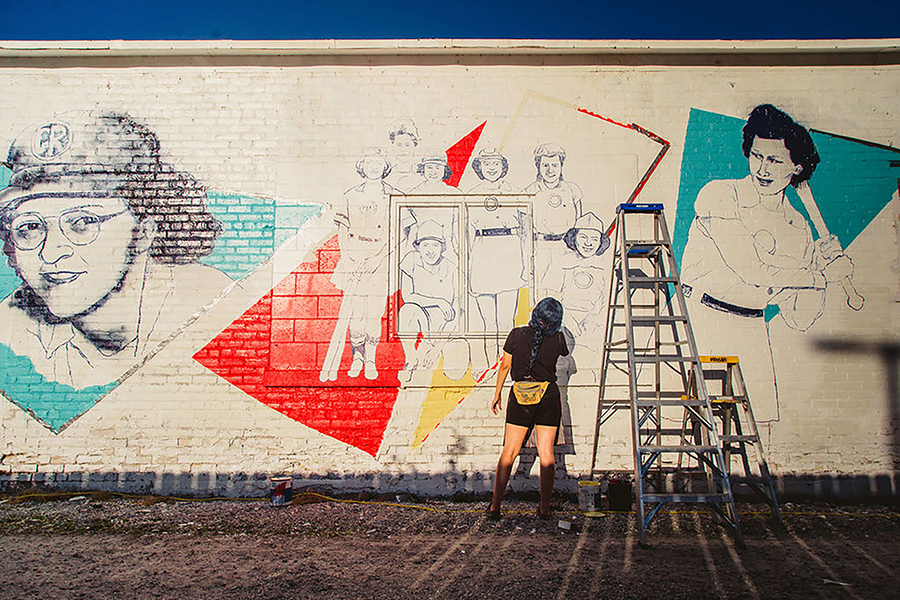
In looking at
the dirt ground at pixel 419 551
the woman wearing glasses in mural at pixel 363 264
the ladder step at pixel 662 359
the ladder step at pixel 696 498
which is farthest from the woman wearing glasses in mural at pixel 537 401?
the woman wearing glasses in mural at pixel 363 264

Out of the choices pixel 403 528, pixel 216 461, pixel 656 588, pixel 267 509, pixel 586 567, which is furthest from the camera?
pixel 216 461

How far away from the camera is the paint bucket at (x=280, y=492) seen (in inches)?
215

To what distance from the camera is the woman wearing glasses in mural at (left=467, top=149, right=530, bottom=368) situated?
237 inches

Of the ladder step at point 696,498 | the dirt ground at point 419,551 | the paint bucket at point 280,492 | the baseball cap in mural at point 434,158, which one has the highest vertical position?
the baseball cap in mural at point 434,158

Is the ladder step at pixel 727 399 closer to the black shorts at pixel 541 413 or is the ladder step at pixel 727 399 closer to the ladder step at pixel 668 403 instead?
the ladder step at pixel 668 403

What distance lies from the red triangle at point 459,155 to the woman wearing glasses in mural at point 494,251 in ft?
0.35

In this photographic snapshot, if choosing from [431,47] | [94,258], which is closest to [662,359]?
[431,47]

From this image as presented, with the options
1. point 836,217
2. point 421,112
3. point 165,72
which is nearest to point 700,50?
point 836,217

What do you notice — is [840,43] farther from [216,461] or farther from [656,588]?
[216,461]

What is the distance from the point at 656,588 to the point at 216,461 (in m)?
4.26

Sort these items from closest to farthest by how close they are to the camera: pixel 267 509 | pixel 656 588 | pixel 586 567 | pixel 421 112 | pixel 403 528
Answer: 1. pixel 656 588
2. pixel 586 567
3. pixel 403 528
4. pixel 267 509
5. pixel 421 112

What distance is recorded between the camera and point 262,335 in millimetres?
6043

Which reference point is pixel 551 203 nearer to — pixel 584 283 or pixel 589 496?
pixel 584 283

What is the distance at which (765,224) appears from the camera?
6113 millimetres
